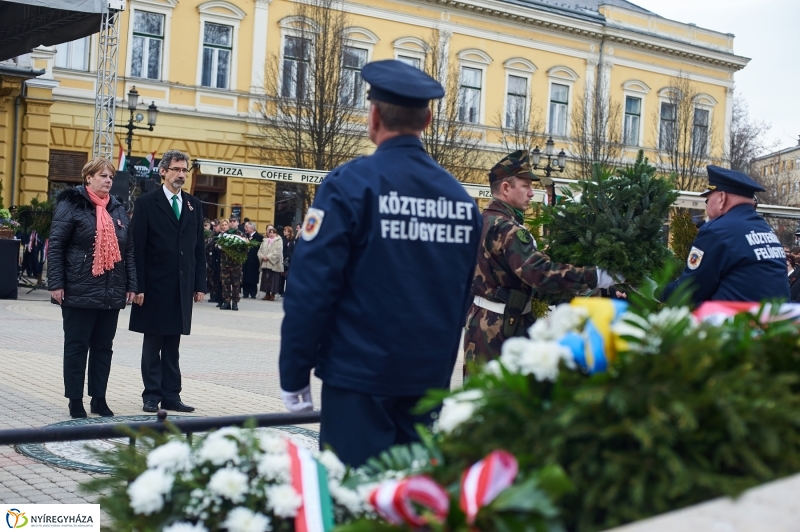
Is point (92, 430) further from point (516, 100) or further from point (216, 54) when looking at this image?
point (516, 100)

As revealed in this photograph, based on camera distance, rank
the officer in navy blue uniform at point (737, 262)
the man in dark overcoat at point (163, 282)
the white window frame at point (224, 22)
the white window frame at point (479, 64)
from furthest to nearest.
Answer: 1. the white window frame at point (479, 64)
2. the white window frame at point (224, 22)
3. the man in dark overcoat at point (163, 282)
4. the officer in navy blue uniform at point (737, 262)

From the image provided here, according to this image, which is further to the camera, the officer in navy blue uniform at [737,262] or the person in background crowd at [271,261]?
the person in background crowd at [271,261]

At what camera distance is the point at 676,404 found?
5.68ft

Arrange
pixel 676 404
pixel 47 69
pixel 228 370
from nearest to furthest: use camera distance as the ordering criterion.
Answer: pixel 676 404 → pixel 228 370 → pixel 47 69

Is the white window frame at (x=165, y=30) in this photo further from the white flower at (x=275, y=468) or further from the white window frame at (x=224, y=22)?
the white flower at (x=275, y=468)

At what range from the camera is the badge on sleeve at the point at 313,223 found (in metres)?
3.30

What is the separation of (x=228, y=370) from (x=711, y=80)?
3887 centimetres

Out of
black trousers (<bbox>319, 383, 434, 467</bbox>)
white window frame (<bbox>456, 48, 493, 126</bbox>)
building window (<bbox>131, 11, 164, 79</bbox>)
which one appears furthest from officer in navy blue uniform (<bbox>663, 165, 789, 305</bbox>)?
white window frame (<bbox>456, 48, 493, 126</bbox>)

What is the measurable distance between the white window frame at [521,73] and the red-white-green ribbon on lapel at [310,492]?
1485 inches

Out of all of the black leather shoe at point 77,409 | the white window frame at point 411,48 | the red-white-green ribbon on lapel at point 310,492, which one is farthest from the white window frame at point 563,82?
the red-white-green ribbon on lapel at point 310,492

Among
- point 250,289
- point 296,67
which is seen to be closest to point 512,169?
point 250,289

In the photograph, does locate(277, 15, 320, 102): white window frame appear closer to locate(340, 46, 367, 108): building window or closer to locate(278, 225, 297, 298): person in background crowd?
locate(340, 46, 367, 108): building window

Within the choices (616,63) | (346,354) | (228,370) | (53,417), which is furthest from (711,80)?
(346,354)

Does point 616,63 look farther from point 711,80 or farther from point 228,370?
point 228,370
